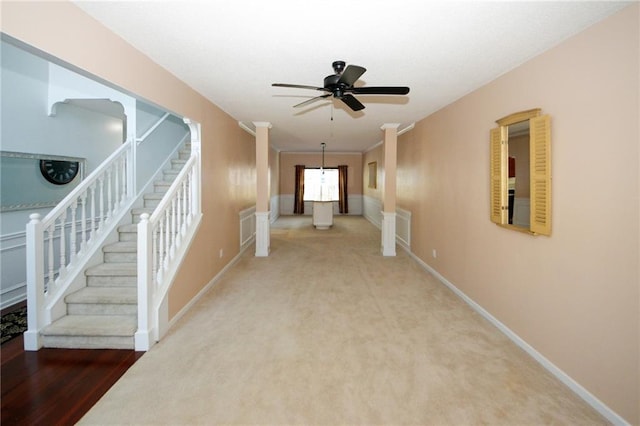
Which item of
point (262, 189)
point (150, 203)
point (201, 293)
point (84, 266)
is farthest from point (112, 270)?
point (262, 189)

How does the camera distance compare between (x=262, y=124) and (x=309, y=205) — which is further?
(x=309, y=205)

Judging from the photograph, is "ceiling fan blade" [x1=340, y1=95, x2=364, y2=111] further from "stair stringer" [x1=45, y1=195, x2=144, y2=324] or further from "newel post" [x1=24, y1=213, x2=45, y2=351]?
"stair stringer" [x1=45, y1=195, x2=144, y2=324]

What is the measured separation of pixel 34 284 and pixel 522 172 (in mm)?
4182

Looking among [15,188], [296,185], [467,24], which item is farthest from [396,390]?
[296,185]

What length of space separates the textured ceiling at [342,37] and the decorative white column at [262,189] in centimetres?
214

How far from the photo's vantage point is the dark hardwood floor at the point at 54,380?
1.97 m

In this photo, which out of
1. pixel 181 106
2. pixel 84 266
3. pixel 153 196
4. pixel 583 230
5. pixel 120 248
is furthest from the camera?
pixel 153 196

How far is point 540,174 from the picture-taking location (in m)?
2.49

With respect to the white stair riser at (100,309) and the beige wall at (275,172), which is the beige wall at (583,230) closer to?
the white stair riser at (100,309)

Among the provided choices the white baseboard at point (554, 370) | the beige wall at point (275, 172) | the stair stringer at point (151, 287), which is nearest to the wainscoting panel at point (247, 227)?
the stair stringer at point (151, 287)

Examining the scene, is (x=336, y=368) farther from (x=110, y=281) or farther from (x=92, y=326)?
(x=110, y=281)

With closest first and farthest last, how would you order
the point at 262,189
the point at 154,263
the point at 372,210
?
the point at 154,263
the point at 262,189
the point at 372,210

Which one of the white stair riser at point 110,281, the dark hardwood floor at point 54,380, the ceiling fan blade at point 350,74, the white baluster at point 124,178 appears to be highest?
the ceiling fan blade at point 350,74

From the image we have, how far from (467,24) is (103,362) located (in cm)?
358
